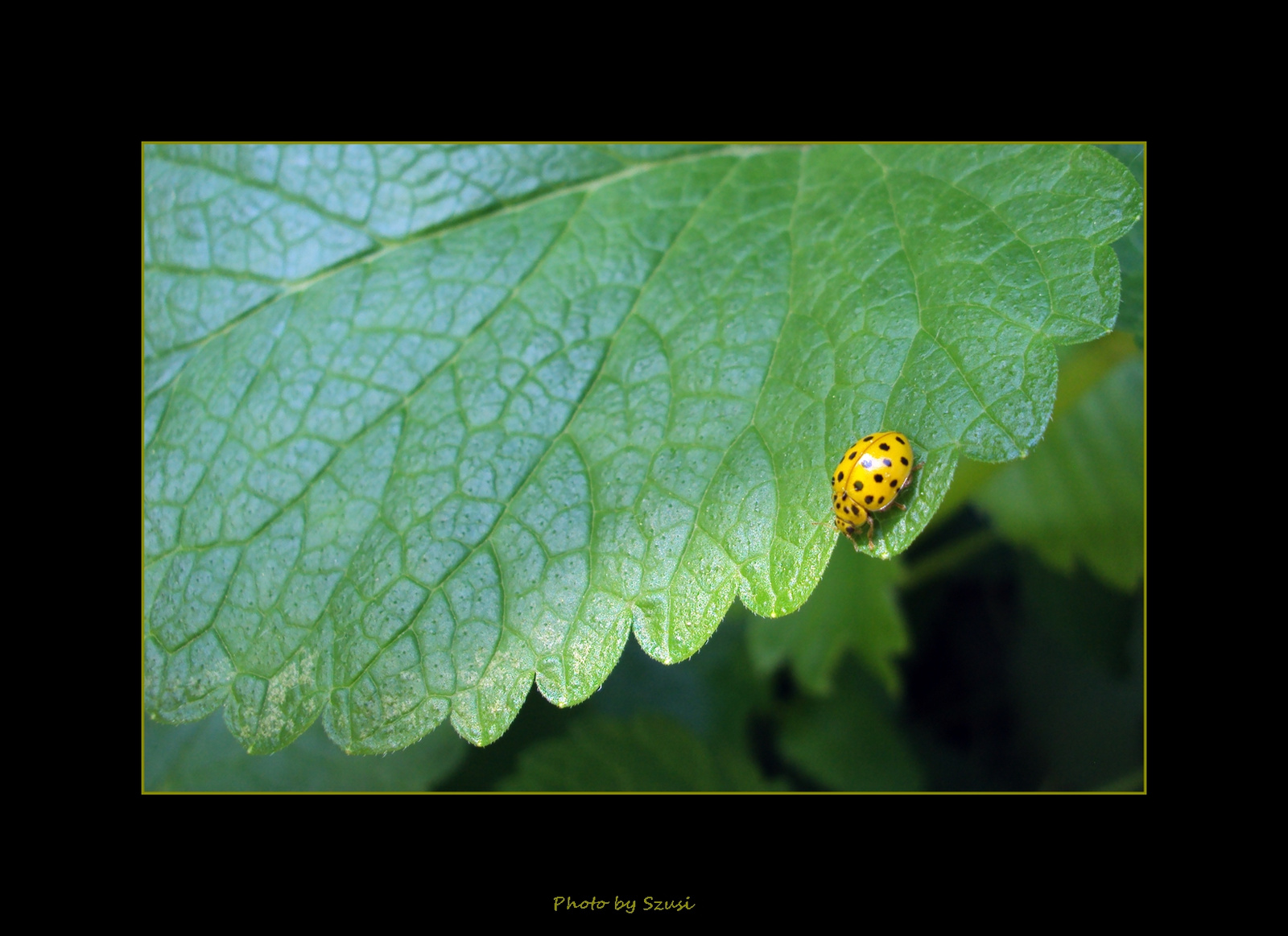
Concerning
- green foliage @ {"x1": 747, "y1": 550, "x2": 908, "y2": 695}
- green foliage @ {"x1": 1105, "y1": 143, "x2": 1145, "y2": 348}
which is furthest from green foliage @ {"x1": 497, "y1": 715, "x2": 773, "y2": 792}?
green foliage @ {"x1": 1105, "y1": 143, "x2": 1145, "y2": 348}

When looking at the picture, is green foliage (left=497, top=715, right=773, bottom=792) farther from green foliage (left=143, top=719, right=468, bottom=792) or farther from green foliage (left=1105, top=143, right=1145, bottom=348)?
green foliage (left=1105, top=143, right=1145, bottom=348)

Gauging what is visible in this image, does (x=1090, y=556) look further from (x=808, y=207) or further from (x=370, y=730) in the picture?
(x=370, y=730)

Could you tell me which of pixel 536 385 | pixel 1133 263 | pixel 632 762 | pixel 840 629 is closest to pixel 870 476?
A: pixel 536 385

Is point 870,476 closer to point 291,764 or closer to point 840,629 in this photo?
point 840,629

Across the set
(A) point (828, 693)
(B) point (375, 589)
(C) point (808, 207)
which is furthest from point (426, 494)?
(A) point (828, 693)

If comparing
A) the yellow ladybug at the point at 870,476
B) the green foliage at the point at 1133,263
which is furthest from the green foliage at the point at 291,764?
the green foliage at the point at 1133,263

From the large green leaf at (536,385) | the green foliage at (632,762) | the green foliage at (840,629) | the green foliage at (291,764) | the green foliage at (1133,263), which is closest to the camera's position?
the large green leaf at (536,385)

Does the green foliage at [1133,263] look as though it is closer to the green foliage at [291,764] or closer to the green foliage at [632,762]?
the green foliage at [632,762]
